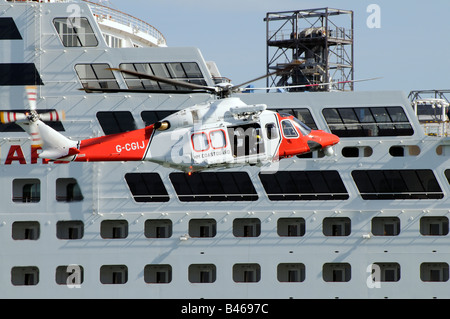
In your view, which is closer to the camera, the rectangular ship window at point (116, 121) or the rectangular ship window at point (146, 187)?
the rectangular ship window at point (146, 187)

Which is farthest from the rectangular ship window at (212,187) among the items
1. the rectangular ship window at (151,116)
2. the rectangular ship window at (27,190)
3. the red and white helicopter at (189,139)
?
the rectangular ship window at (27,190)

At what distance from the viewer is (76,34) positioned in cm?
3152

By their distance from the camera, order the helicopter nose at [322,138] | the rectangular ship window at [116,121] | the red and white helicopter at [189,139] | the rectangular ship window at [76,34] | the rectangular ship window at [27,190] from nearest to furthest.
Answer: the red and white helicopter at [189,139]
the helicopter nose at [322,138]
the rectangular ship window at [116,121]
the rectangular ship window at [27,190]
the rectangular ship window at [76,34]

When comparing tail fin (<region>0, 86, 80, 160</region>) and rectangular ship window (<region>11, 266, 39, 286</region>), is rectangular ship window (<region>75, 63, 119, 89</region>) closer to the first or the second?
tail fin (<region>0, 86, 80, 160</region>)

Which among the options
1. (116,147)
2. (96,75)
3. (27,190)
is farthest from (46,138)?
(96,75)

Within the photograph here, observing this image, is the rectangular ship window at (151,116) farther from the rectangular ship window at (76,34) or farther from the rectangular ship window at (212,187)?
the rectangular ship window at (76,34)

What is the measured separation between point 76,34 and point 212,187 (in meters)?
8.61

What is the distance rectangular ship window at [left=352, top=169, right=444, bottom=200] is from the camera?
30.4m

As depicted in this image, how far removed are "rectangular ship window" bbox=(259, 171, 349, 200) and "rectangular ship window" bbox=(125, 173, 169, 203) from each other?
4.10 meters

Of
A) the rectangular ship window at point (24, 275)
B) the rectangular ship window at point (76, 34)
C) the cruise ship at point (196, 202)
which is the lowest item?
the rectangular ship window at point (24, 275)

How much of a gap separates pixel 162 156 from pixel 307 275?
8991mm

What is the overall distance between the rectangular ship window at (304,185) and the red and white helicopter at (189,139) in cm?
521

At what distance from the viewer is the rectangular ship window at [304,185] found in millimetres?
30547
